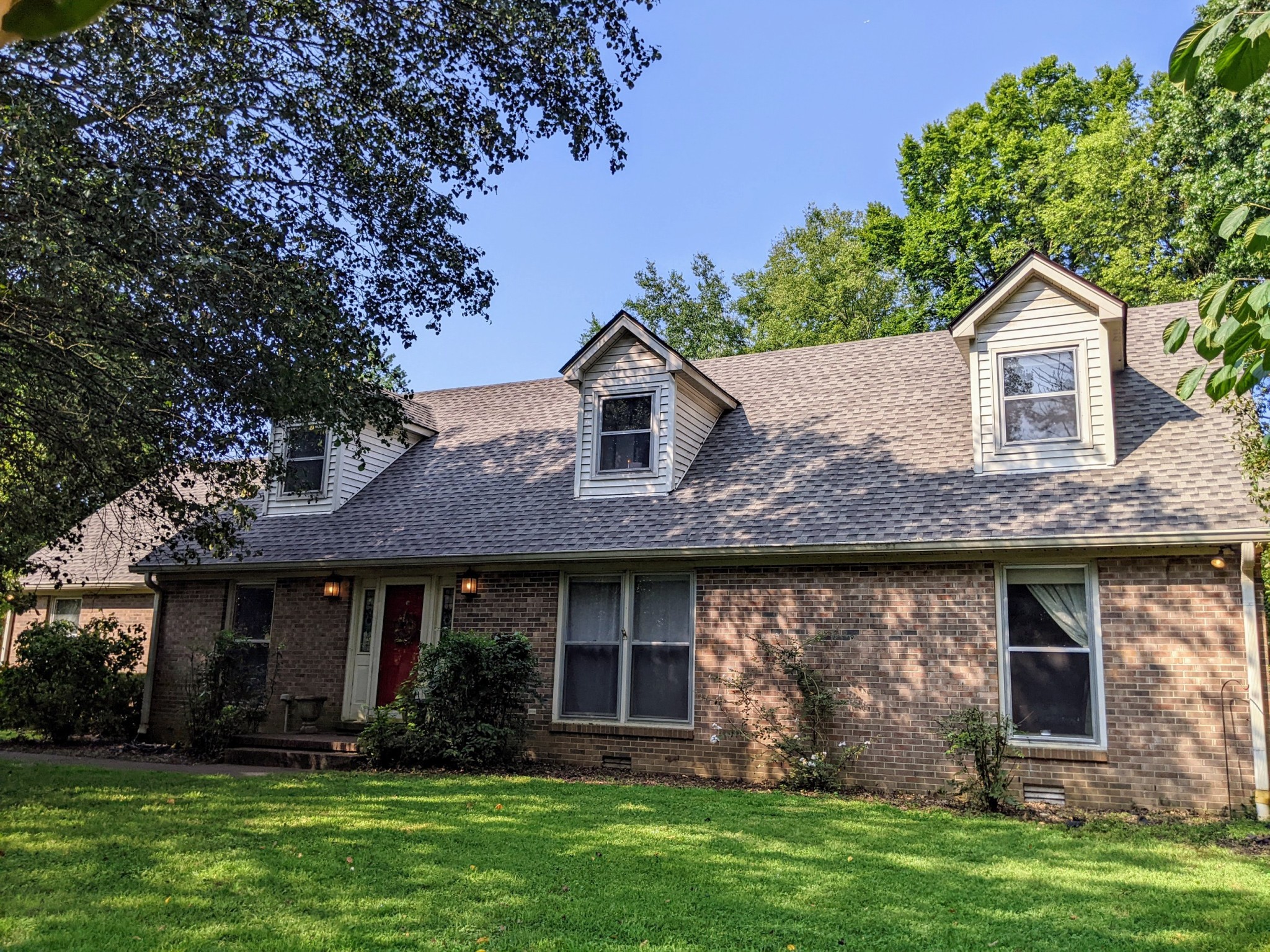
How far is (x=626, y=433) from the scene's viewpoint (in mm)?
13406

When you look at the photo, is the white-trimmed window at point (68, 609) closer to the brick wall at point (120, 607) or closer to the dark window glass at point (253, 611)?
the brick wall at point (120, 607)

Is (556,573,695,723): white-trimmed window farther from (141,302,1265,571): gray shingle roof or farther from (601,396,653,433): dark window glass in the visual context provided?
(601,396,653,433): dark window glass

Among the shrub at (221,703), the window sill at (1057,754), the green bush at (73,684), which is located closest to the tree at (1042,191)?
the window sill at (1057,754)

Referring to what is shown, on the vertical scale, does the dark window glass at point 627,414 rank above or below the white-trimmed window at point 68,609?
above

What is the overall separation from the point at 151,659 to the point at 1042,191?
75.4 feet

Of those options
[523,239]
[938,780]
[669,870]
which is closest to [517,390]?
[523,239]

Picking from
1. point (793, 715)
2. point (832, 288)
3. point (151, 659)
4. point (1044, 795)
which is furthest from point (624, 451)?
point (832, 288)

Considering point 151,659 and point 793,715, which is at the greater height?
point 151,659

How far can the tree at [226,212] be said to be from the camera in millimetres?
7777

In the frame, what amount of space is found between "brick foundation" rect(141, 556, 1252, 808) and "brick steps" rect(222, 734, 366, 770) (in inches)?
86.7

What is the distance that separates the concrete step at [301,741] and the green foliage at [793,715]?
4.89 metres

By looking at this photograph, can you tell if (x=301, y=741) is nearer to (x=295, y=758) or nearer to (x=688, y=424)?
(x=295, y=758)

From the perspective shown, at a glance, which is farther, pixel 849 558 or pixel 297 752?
pixel 297 752

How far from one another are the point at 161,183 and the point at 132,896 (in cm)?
603
